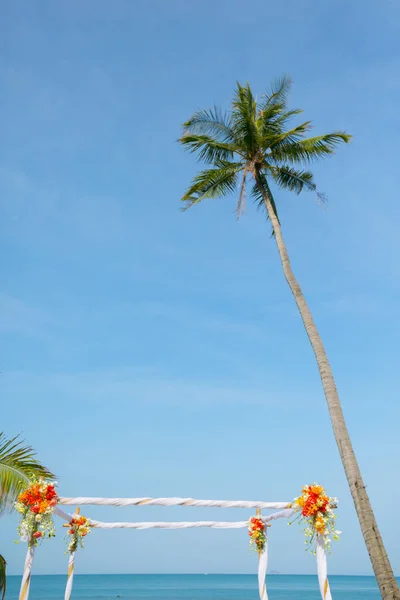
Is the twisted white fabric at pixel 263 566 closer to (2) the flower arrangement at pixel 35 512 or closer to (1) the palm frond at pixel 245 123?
(2) the flower arrangement at pixel 35 512

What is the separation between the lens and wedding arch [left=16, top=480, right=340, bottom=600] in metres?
7.28

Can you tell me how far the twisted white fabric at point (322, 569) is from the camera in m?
7.16

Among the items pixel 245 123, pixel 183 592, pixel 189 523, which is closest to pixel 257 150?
pixel 245 123

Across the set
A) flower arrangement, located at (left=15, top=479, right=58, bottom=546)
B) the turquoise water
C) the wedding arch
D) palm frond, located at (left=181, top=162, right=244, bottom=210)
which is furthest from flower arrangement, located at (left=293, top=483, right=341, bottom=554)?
the turquoise water

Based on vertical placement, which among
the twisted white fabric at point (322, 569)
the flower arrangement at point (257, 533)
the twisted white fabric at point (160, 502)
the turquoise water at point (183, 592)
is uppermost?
the turquoise water at point (183, 592)

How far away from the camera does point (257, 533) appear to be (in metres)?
8.74

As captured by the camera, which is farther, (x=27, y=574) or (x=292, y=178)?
(x=292, y=178)

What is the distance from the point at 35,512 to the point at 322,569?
4.09 metres

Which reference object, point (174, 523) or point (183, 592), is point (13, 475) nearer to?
point (174, 523)

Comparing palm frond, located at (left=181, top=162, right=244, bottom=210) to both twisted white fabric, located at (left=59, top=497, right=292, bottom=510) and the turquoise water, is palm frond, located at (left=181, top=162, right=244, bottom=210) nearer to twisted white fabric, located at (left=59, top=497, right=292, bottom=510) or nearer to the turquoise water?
twisted white fabric, located at (left=59, top=497, right=292, bottom=510)

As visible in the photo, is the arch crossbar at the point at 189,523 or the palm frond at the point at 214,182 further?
the palm frond at the point at 214,182

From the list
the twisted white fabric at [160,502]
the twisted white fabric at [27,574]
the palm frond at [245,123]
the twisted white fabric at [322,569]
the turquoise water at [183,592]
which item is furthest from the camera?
the turquoise water at [183,592]

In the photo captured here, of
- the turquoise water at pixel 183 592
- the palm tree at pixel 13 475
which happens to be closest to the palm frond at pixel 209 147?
the palm tree at pixel 13 475

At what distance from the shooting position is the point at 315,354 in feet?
38.3
